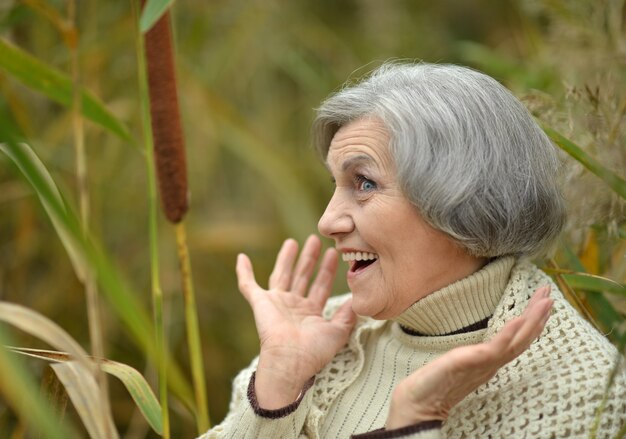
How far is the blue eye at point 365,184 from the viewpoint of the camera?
1248 mm

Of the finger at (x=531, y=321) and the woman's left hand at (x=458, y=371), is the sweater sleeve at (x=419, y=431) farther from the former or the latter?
the finger at (x=531, y=321)

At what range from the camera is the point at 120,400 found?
227 centimetres

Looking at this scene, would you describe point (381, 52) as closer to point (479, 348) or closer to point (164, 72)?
point (164, 72)

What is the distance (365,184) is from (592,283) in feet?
1.38

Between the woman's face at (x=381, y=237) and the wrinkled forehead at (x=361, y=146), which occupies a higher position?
the wrinkled forehead at (x=361, y=146)

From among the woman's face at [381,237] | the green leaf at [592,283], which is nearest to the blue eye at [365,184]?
the woman's face at [381,237]

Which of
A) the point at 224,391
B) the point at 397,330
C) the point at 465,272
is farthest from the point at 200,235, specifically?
the point at 465,272

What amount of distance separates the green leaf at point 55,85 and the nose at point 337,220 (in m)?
0.35

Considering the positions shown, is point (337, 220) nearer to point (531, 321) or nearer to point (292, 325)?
point (292, 325)

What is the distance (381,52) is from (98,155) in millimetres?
1276

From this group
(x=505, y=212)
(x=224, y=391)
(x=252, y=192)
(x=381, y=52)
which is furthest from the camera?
(x=381, y=52)

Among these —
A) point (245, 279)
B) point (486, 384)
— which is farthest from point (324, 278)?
point (486, 384)

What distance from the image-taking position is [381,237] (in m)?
1.22

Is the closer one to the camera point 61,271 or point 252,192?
point 61,271
